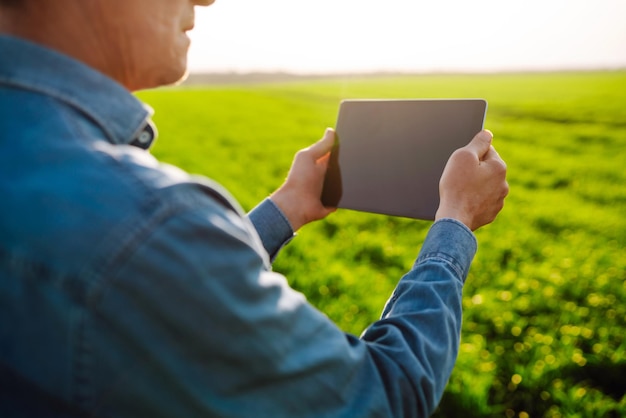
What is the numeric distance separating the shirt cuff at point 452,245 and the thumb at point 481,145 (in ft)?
0.96

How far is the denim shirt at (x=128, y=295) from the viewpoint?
734 mm

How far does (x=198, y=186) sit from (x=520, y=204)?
7165mm

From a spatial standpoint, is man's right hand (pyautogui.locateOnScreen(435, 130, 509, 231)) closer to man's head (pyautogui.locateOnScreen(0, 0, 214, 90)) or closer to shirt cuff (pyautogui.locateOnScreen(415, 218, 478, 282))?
shirt cuff (pyautogui.locateOnScreen(415, 218, 478, 282))

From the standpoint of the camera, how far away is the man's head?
3.23 ft

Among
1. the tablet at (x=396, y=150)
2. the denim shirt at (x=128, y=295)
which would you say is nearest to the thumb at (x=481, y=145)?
the tablet at (x=396, y=150)

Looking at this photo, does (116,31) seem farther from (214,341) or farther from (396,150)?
(396,150)

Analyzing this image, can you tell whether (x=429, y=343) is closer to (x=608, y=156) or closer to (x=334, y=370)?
(x=334, y=370)

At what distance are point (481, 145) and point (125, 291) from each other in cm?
109

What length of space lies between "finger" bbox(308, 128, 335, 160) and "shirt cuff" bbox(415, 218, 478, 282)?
760mm

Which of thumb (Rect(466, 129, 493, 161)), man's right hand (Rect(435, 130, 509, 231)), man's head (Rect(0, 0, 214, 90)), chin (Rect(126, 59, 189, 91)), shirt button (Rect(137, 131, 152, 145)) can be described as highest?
man's head (Rect(0, 0, 214, 90))

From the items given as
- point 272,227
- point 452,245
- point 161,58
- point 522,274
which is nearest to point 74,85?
point 161,58

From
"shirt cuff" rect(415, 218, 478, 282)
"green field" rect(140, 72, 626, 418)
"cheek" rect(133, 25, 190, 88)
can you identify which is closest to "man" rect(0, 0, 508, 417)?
"cheek" rect(133, 25, 190, 88)

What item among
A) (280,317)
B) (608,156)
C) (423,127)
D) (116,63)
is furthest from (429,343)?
(608,156)

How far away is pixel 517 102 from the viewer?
24.2 metres
